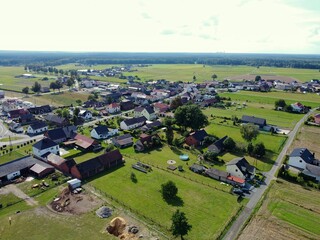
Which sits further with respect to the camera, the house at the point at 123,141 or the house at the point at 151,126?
the house at the point at 151,126

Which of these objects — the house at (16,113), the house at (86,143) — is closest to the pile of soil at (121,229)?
the house at (86,143)

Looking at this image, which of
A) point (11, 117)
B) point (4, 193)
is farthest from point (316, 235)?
point (11, 117)

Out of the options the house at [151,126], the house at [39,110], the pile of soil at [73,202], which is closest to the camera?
the pile of soil at [73,202]

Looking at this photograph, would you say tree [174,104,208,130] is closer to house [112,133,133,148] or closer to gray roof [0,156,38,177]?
house [112,133,133,148]

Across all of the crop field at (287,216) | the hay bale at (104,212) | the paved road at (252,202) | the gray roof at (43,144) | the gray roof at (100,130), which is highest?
the gray roof at (43,144)

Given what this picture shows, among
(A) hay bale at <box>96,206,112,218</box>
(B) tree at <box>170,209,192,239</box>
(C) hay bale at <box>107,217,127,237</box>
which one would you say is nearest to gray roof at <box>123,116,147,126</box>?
(A) hay bale at <box>96,206,112,218</box>

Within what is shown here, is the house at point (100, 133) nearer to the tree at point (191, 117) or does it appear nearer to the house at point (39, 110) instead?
the tree at point (191, 117)

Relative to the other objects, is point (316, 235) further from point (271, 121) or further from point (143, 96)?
point (143, 96)

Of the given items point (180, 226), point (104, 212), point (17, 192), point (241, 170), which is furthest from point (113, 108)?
point (180, 226)
